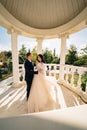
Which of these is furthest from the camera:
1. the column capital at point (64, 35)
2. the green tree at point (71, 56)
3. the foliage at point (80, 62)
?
the green tree at point (71, 56)

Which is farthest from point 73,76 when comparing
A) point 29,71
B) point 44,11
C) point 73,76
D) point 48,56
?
point 48,56

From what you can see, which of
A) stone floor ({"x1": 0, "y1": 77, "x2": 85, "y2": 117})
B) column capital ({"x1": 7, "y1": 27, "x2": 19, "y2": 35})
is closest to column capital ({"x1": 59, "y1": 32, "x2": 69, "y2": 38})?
column capital ({"x1": 7, "y1": 27, "x2": 19, "y2": 35})

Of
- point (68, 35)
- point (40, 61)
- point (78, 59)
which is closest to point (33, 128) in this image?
point (40, 61)

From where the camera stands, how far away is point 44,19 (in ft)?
15.5

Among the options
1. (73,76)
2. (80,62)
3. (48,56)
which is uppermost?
(48,56)

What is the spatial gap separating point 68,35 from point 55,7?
127 cm

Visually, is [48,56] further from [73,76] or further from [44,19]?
[73,76]

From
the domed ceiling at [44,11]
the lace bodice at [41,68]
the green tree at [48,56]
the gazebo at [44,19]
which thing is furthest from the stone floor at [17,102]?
the green tree at [48,56]

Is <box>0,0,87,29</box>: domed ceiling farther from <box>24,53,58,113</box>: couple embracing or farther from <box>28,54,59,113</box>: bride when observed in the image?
<box>28,54,59,113</box>: bride

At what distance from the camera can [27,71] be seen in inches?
111

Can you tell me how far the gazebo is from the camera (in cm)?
373

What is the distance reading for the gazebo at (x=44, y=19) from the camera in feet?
12.2

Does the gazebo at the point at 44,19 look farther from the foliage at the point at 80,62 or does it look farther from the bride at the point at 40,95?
the foliage at the point at 80,62

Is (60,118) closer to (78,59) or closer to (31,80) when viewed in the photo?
(31,80)
